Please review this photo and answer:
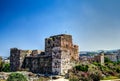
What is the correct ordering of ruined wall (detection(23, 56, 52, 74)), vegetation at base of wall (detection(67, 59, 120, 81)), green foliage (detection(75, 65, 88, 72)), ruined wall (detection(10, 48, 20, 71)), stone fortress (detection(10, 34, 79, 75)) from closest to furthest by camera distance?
1. vegetation at base of wall (detection(67, 59, 120, 81))
2. stone fortress (detection(10, 34, 79, 75))
3. green foliage (detection(75, 65, 88, 72))
4. ruined wall (detection(23, 56, 52, 74))
5. ruined wall (detection(10, 48, 20, 71))

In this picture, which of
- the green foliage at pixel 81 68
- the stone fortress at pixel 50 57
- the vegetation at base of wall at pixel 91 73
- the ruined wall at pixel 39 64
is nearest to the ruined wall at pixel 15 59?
the stone fortress at pixel 50 57

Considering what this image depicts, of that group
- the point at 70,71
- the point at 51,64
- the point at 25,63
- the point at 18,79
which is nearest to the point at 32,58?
the point at 25,63

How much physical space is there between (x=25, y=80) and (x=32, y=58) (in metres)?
29.5

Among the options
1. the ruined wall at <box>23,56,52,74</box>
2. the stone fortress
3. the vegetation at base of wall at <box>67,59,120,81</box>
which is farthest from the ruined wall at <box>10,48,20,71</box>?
the vegetation at base of wall at <box>67,59,120,81</box>

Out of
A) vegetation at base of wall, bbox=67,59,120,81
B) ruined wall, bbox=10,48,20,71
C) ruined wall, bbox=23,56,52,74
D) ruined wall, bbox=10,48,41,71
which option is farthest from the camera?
ruined wall, bbox=10,48,20,71

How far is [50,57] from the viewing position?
56750mm

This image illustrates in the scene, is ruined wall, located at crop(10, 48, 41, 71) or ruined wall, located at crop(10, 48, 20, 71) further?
ruined wall, located at crop(10, 48, 20, 71)

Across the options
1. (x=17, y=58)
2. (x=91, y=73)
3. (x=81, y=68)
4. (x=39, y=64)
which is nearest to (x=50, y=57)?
(x=39, y=64)

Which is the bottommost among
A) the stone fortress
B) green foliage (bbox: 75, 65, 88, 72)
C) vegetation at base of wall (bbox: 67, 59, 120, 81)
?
vegetation at base of wall (bbox: 67, 59, 120, 81)

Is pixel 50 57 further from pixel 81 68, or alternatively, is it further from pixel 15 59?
pixel 15 59

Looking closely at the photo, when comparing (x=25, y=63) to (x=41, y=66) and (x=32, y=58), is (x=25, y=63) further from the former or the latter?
(x=41, y=66)

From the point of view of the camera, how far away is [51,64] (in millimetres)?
55531

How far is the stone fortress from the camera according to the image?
2114 inches

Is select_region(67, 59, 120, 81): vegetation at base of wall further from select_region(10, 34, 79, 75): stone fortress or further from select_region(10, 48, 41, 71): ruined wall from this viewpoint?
select_region(10, 48, 41, 71): ruined wall
